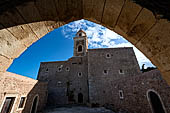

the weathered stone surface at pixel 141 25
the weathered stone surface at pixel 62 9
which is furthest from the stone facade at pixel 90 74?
the weathered stone surface at pixel 62 9

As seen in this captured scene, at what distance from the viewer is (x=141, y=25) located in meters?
1.20

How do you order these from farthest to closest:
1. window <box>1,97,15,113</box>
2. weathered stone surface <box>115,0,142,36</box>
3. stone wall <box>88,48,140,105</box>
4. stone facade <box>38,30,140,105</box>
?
stone facade <box>38,30,140,105</box> < stone wall <box>88,48,140,105</box> < window <box>1,97,15,113</box> < weathered stone surface <box>115,0,142,36</box>

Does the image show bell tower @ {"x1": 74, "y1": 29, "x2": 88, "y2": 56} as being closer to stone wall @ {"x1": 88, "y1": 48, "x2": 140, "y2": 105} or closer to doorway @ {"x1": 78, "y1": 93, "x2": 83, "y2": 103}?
A: stone wall @ {"x1": 88, "y1": 48, "x2": 140, "y2": 105}

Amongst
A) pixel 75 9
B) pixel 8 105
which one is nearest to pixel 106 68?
pixel 8 105

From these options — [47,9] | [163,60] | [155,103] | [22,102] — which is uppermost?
[47,9]

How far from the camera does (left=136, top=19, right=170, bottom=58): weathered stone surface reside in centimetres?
102

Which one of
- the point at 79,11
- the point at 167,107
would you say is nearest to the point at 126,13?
the point at 79,11

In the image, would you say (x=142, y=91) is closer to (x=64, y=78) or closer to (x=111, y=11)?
(x=111, y=11)

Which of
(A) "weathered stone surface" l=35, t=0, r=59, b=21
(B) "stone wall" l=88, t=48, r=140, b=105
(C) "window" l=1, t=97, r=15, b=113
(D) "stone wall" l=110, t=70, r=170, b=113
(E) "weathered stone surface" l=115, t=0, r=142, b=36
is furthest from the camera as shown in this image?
(B) "stone wall" l=88, t=48, r=140, b=105

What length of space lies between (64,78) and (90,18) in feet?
55.6

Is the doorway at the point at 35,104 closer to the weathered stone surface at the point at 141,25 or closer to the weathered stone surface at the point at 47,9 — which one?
the weathered stone surface at the point at 47,9

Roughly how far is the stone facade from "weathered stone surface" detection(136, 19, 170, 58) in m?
12.3

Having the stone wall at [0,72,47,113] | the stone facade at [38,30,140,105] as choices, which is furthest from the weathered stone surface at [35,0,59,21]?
the stone facade at [38,30,140,105]

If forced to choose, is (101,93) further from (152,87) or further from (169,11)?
(169,11)
